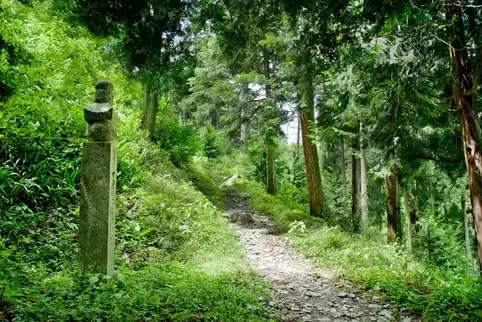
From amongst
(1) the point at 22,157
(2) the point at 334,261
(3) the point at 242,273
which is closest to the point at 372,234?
(2) the point at 334,261

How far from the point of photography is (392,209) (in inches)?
377

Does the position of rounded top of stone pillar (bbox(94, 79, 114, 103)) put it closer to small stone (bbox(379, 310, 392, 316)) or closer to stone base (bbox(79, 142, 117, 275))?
stone base (bbox(79, 142, 117, 275))

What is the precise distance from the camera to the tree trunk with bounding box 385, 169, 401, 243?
31.0 feet

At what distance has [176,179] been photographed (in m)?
12.1

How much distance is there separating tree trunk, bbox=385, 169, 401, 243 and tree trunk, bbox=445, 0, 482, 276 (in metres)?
4.83

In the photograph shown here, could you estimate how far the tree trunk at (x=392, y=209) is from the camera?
9.44 metres

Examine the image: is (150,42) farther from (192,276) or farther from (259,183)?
(259,183)

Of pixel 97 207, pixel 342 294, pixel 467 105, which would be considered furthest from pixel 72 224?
pixel 467 105

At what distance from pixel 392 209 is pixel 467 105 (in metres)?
5.65

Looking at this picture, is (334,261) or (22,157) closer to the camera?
(22,157)

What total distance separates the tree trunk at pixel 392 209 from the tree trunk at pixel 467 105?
15.9 feet

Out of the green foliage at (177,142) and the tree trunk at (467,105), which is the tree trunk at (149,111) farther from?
the tree trunk at (467,105)

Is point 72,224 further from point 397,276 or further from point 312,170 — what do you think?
point 312,170

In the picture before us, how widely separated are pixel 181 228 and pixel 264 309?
132 inches
